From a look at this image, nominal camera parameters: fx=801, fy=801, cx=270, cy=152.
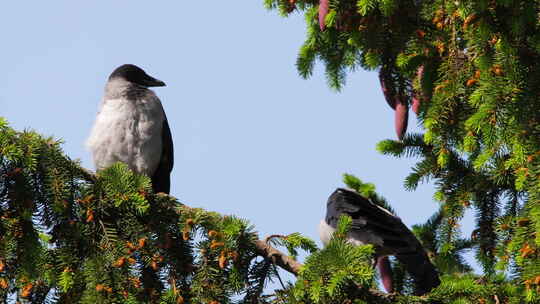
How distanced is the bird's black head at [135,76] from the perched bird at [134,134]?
29cm

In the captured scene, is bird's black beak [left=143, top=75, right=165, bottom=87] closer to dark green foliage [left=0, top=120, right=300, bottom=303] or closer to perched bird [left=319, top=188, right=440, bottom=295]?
perched bird [left=319, top=188, right=440, bottom=295]

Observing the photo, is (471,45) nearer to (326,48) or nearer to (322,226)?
(326,48)

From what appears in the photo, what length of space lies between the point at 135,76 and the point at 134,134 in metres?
1.06

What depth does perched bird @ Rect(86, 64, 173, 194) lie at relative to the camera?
19.5 feet

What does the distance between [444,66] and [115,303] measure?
6.59 ft

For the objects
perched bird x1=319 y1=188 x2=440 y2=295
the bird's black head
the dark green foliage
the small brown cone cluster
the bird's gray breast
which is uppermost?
the bird's black head

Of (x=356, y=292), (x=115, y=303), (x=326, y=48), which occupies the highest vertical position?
(x=326, y=48)

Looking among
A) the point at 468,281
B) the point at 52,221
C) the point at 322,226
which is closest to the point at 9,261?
the point at 52,221

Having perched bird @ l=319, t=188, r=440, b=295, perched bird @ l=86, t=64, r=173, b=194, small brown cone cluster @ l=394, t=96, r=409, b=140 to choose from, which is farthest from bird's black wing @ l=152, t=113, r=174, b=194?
small brown cone cluster @ l=394, t=96, r=409, b=140

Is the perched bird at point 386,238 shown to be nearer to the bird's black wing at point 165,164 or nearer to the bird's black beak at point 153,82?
the bird's black wing at point 165,164

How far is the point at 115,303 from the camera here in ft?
10.9

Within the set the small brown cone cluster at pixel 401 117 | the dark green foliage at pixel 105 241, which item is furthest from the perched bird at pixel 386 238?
the dark green foliage at pixel 105 241

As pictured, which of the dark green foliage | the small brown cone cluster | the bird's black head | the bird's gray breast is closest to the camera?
the dark green foliage

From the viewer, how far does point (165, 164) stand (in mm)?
6434
